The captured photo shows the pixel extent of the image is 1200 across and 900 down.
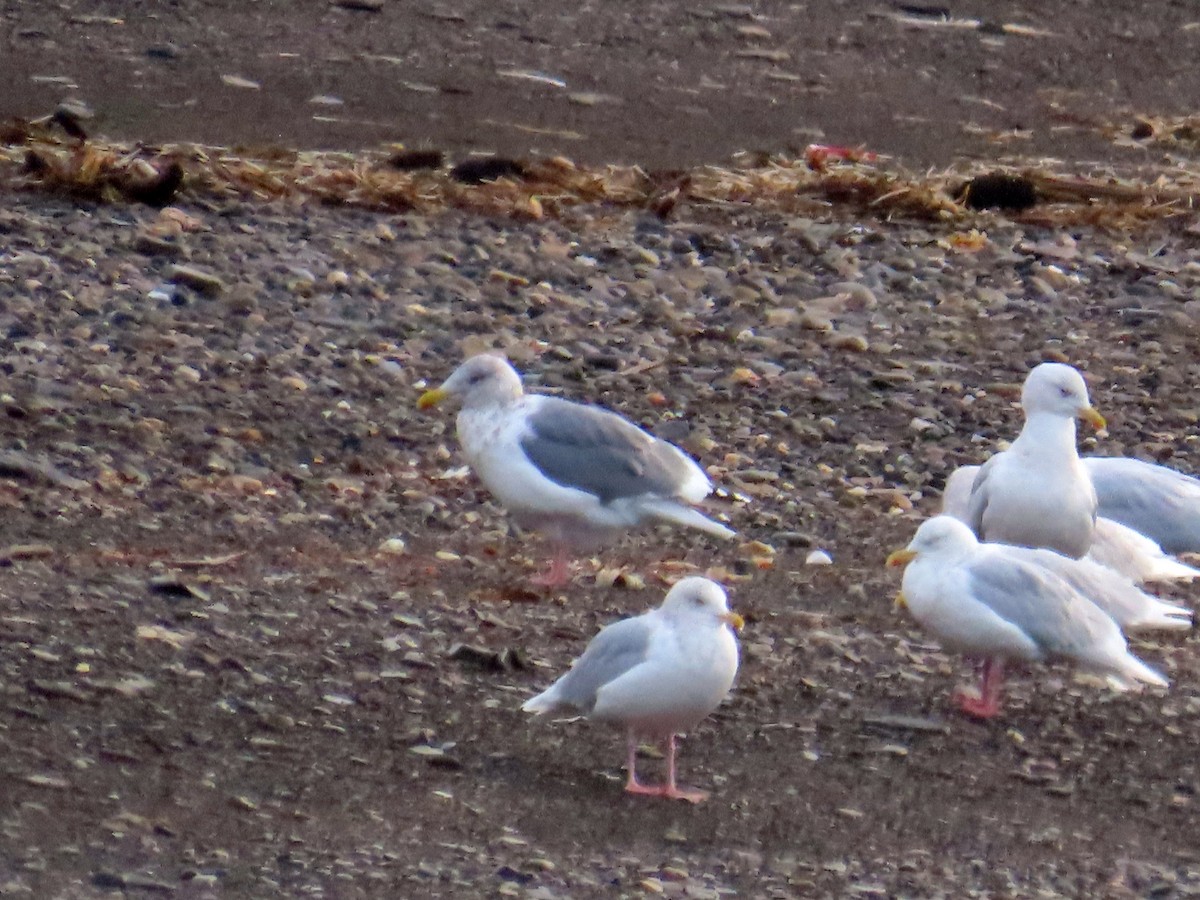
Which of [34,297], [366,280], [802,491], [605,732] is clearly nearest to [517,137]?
[366,280]

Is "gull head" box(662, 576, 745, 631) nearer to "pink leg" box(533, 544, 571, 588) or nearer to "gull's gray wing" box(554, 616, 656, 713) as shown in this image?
"gull's gray wing" box(554, 616, 656, 713)

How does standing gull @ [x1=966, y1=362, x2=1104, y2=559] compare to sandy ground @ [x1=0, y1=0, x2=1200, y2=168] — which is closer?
standing gull @ [x1=966, y1=362, x2=1104, y2=559]

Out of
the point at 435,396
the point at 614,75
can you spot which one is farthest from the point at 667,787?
the point at 614,75

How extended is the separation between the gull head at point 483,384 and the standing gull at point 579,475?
0.37ft

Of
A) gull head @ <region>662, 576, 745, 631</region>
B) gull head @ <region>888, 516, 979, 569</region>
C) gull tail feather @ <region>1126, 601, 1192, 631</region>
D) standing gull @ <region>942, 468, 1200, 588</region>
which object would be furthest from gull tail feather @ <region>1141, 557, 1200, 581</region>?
gull head @ <region>662, 576, 745, 631</region>

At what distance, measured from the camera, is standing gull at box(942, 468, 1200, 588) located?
22.1 ft

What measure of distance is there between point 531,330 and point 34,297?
184 centimetres

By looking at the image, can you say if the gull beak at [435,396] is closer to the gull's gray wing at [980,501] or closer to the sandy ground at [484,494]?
the sandy ground at [484,494]

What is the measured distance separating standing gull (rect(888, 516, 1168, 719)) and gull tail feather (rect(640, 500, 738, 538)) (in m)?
0.88

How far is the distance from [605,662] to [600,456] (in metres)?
1.72

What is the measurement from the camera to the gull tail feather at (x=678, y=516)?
665 centimetres

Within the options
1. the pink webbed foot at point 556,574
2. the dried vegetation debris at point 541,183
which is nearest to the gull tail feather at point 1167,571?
the pink webbed foot at point 556,574

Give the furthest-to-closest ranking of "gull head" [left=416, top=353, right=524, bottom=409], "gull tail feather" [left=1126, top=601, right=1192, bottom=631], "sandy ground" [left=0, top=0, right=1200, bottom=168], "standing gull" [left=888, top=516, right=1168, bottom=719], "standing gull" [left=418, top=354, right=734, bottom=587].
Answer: "sandy ground" [left=0, top=0, right=1200, bottom=168], "gull head" [left=416, top=353, right=524, bottom=409], "standing gull" [left=418, top=354, right=734, bottom=587], "gull tail feather" [left=1126, top=601, right=1192, bottom=631], "standing gull" [left=888, top=516, right=1168, bottom=719]

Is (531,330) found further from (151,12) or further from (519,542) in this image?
(151,12)
